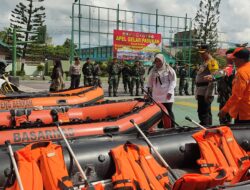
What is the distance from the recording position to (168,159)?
162 inches

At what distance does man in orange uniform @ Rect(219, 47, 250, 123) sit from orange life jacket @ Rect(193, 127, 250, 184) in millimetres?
300

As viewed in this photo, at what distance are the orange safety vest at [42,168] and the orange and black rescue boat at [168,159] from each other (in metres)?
0.03

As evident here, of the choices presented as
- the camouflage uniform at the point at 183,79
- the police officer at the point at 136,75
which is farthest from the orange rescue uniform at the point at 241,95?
the camouflage uniform at the point at 183,79

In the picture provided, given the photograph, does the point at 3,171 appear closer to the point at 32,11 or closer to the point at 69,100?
the point at 69,100

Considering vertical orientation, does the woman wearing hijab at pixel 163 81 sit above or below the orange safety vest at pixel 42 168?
above

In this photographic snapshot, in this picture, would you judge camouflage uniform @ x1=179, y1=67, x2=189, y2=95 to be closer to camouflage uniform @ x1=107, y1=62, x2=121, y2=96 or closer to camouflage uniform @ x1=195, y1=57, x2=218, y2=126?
camouflage uniform @ x1=107, y1=62, x2=121, y2=96

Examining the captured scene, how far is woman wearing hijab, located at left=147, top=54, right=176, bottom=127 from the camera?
241 inches

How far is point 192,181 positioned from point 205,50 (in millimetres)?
3724

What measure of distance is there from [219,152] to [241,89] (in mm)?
804

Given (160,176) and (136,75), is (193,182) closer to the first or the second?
(160,176)

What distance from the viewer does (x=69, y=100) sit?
7.42 meters

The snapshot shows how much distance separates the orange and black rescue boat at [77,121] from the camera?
4.62 m

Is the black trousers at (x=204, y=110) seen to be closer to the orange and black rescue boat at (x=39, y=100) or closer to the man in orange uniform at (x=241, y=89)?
the man in orange uniform at (x=241, y=89)

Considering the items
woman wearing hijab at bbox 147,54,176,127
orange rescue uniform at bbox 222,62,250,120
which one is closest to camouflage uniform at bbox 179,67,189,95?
woman wearing hijab at bbox 147,54,176,127
